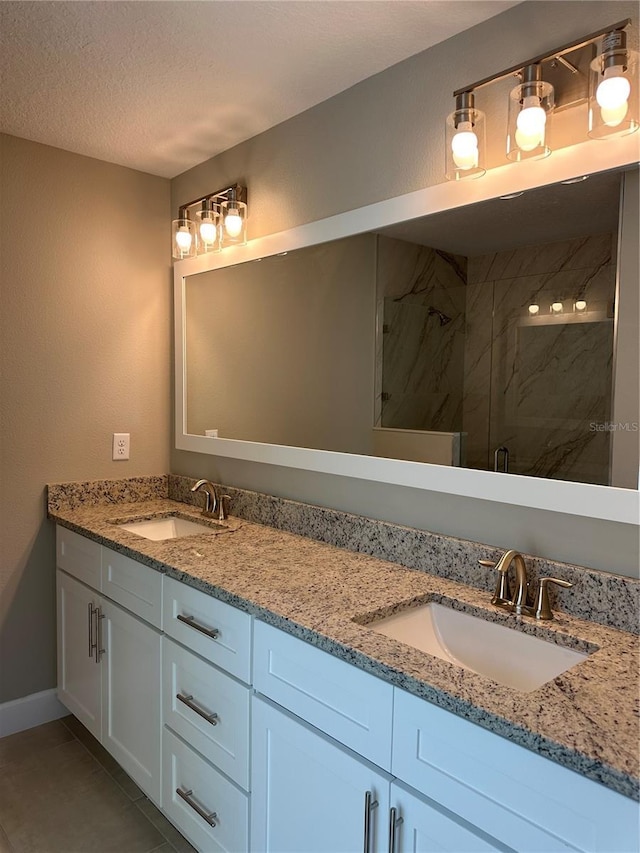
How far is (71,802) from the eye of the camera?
80.1 inches

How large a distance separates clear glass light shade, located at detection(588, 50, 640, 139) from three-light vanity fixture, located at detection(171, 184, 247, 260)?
1.36 m

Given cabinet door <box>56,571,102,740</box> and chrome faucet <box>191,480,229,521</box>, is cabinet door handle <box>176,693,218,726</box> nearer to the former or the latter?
cabinet door <box>56,571,102,740</box>

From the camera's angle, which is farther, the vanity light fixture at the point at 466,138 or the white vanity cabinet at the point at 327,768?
the vanity light fixture at the point at 466,138

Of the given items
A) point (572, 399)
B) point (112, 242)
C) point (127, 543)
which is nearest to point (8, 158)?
point (112, 242)

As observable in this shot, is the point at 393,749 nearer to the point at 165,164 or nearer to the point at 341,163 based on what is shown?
the point at 341,163

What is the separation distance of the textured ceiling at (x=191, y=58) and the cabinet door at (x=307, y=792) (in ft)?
5.64

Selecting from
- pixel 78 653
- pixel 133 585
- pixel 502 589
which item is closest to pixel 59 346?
pixel 133 585

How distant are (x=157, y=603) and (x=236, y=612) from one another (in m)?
0.43

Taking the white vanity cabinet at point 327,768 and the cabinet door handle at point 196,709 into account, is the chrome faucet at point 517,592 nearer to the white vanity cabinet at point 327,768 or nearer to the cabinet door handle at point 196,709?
the white vanity cabinet at point 327,768

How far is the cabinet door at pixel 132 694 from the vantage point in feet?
6.05

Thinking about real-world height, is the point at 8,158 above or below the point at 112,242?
above

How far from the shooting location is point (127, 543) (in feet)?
6.43

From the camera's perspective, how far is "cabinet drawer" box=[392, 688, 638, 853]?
85 centimetres

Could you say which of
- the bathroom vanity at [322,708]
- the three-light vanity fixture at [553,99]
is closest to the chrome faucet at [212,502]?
the bathroom vanity at [322,708]
